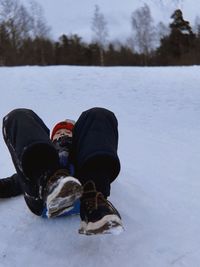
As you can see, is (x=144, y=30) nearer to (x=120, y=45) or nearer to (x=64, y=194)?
(x=120, y=45)

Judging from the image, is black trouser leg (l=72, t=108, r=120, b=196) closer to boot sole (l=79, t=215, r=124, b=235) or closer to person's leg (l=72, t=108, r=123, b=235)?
person's leg (l=72, t=108, r=123, b=235)

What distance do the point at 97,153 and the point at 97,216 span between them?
0.30m

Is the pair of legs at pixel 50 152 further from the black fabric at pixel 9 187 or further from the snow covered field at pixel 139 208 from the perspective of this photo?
the black fabric at pixel 9 187

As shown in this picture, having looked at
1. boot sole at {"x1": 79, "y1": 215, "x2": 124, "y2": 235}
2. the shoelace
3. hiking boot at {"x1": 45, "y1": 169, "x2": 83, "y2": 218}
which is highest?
hiking boot at {"x1": 45, "y1": 169, "x2": 83, "y2": 218}

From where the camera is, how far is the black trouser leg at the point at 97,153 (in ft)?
5.91

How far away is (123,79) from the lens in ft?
28.6

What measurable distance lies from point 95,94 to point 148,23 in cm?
2115

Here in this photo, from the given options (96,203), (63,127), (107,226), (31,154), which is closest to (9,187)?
(63,127)

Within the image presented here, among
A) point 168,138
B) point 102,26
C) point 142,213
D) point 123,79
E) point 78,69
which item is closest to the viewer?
point 142,213

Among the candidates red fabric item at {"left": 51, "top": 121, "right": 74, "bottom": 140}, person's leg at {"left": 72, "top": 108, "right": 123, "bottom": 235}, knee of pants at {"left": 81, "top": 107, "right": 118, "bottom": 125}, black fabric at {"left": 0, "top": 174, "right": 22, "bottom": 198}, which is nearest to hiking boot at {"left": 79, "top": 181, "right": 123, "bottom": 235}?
person's leg at {"left": 72, "top": 108, "right": 123, "bottom": 235}

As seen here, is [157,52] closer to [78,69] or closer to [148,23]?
[148,23]

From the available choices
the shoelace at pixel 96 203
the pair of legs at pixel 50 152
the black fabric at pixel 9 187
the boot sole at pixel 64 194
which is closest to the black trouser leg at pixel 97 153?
the pair of legs at pixel 50 152

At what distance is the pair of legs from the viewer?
5.75 feet

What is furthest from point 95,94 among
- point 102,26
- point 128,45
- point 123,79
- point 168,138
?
point 128,45
